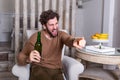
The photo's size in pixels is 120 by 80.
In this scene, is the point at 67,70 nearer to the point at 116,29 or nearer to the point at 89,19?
the point at 116,29

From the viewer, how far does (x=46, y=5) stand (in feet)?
11.3

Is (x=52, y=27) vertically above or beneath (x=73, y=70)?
above

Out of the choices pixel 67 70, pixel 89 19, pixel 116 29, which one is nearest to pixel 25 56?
pixel 67 70

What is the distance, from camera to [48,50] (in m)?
2.21

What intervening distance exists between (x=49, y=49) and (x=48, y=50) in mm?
14

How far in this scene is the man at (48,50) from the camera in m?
2.13

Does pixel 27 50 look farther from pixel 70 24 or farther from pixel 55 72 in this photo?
pixel 70 24

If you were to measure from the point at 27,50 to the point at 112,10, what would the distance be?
195cm

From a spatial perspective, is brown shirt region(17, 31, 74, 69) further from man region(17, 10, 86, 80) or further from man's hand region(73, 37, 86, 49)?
man's hand region(73, 37, 86, 49)

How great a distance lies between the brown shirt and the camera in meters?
2.17

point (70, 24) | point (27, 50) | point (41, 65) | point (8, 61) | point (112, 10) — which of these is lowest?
point (8, 61)

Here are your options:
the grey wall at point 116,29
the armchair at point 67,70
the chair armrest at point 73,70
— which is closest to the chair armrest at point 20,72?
the armchair at point 67,70

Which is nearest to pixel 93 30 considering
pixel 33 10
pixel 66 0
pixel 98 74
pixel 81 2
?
pixel 81 2

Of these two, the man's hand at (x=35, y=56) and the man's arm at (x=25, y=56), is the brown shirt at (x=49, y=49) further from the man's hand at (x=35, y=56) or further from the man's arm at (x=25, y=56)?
the man's hand at (x=35, y=56)
